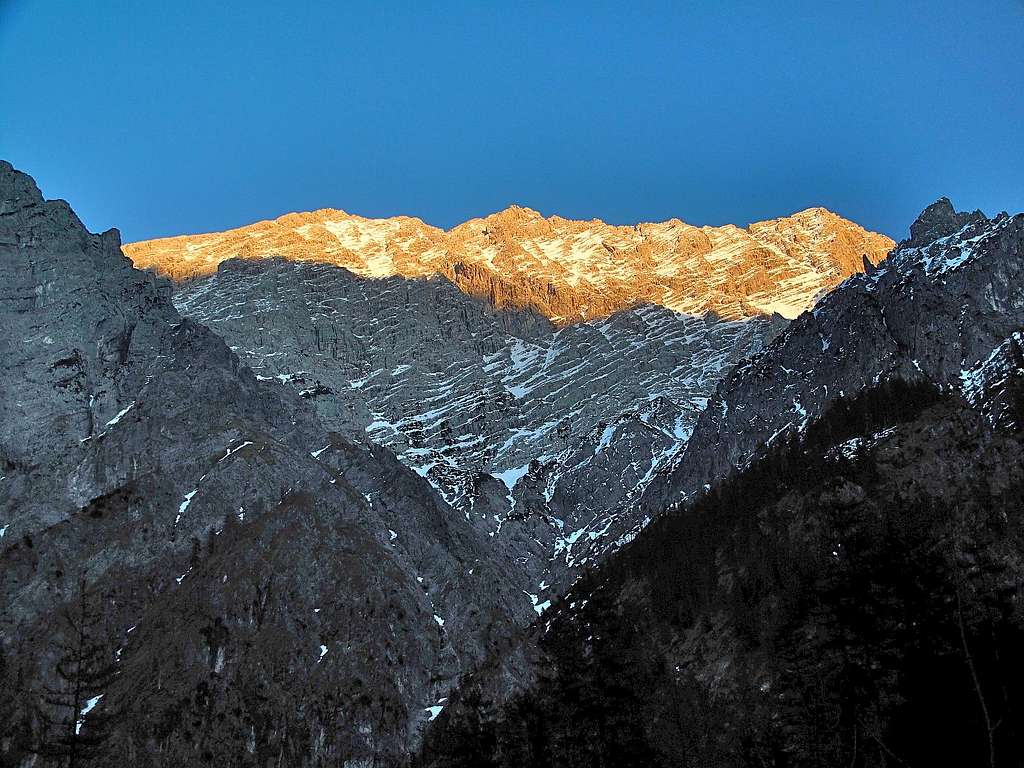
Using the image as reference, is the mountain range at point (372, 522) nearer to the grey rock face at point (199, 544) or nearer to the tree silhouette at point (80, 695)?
the grey rock face at point (199, 544)

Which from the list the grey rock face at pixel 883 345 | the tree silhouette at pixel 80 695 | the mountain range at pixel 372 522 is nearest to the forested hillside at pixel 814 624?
the mountain range at pixel 372 522

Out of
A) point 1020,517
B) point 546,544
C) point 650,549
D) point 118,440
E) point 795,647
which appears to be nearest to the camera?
point 795,647

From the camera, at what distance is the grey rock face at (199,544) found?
12675 centimetres

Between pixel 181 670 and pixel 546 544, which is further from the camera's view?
pixel 546 544

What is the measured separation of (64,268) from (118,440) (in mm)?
44136

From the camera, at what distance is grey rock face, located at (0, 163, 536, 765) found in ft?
416

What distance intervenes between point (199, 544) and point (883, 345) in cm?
11038

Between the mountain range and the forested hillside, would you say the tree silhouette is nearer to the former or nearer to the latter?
the forested hillside

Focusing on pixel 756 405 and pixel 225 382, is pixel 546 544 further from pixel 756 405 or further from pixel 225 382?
pixel 225 382

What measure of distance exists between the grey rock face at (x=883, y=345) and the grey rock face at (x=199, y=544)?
153 ft

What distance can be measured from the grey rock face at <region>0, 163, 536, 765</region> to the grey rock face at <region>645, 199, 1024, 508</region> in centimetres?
4662

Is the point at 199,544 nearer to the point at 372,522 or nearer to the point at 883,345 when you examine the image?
the point at 372,522

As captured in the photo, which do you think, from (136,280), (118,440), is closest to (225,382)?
(118,440)

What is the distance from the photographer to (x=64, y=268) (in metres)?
188
